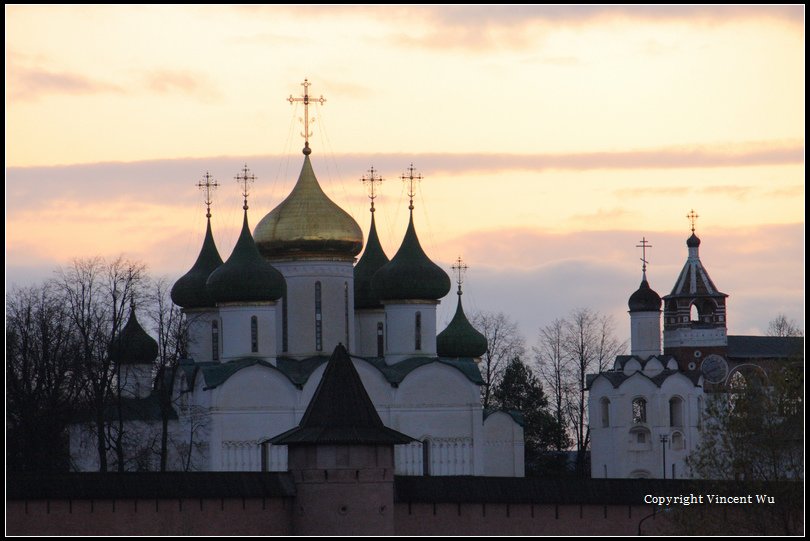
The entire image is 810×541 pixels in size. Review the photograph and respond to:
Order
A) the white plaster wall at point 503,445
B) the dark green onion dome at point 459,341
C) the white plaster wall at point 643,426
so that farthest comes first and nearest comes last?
the white plaster wall at point 643,426 < the dark green onion dome at point 459,341 < the white plaster wall at point 503,445

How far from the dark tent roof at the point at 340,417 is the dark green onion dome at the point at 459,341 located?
1908 centimetres

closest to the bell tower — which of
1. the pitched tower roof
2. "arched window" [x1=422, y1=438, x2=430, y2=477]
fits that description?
the pitched tower roof

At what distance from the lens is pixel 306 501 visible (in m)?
38.0

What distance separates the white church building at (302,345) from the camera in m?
50.4

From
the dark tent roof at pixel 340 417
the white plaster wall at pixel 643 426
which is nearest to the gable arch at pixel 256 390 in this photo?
the dark tent roof at pixel 340 417

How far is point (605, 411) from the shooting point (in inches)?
2539

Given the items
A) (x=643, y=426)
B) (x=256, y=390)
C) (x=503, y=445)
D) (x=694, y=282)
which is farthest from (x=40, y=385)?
(x=694, y=282)

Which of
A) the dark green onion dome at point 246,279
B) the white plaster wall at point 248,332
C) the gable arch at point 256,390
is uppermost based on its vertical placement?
the dark green onion dome at point 246,279

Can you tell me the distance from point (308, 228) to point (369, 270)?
9.77 feet

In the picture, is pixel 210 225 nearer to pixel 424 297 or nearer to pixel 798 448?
pixel 424 297

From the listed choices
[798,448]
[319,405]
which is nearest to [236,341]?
[319,405]

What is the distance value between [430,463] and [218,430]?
5025mm

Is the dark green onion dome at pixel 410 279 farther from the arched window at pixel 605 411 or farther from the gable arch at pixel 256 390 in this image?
the arched window at pixel 605 411

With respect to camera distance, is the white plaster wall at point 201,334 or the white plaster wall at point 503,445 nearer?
the white plaster wall at point 201,334
